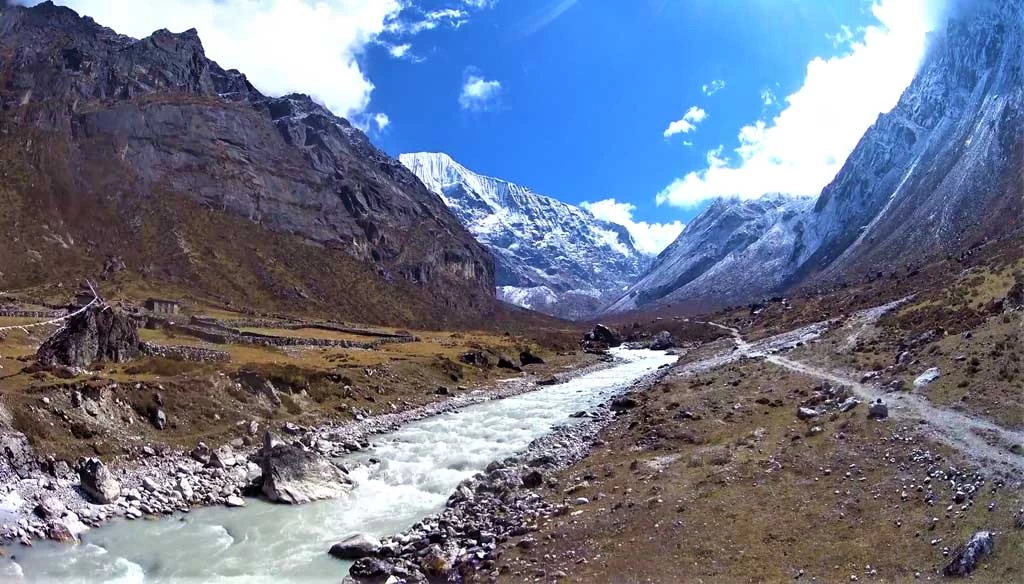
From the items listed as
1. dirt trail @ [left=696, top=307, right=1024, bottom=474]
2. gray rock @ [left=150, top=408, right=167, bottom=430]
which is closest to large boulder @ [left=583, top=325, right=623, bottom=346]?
dirt trail @ [left=696, top=307, right=1024, bottom=474]

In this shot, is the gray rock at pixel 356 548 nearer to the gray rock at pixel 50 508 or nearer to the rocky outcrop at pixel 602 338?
the gray rock at pixel 50 508

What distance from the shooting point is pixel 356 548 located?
23859 millimetres

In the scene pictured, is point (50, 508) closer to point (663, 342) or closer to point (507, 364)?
point (507, 364)

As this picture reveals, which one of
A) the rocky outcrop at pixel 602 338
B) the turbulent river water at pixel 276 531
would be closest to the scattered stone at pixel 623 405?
the turbulent river water at pixel 276 531

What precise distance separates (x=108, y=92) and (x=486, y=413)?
7898 inches

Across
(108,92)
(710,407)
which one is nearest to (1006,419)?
(710,407)

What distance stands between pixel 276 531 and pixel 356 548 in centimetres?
508

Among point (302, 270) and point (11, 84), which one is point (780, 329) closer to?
point (302, 270)

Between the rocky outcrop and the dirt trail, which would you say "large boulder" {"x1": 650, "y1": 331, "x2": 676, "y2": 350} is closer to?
the rocky outcrop

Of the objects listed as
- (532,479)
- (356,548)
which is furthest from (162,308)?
(356,548)

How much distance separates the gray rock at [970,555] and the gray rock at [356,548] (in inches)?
701

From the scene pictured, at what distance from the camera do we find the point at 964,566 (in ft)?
47.9

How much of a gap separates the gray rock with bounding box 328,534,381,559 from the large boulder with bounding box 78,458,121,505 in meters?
11.8

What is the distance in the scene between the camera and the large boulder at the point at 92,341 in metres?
43.9
